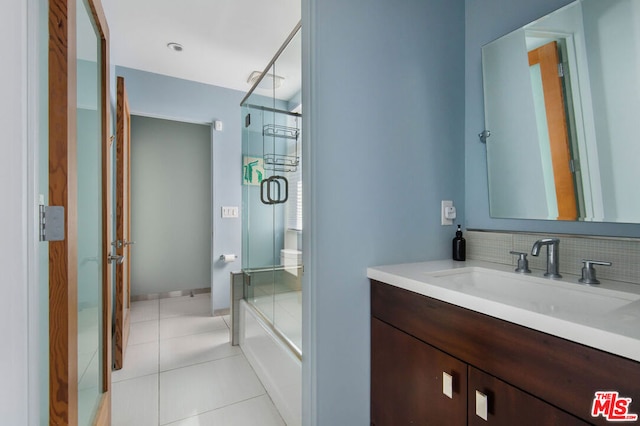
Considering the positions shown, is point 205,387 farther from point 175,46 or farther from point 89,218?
point 175,46

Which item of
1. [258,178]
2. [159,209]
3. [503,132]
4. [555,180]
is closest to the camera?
[555,180]

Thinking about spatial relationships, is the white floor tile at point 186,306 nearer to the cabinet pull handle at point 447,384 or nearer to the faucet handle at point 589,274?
the cabinet pull handle at point 447,384

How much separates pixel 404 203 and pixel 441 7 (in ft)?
3.48

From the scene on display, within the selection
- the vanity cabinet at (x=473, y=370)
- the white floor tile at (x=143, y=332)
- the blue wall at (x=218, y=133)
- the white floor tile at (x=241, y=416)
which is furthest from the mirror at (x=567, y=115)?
the white floor tile at (x=143, y=332)

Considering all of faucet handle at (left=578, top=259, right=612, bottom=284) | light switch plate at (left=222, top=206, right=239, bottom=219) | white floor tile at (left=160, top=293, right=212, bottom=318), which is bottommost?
white floor tile at (left=160, top=293, right=212, bottom=318)

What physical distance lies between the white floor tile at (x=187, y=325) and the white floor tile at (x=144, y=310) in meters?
0.22

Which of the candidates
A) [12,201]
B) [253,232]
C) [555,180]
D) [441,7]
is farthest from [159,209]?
[555,180]

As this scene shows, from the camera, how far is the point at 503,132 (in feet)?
4.62

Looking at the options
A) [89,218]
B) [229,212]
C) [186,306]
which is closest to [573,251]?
[89,218]

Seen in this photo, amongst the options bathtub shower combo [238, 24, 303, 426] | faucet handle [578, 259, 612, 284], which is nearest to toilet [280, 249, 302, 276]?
bathtub shower combo [238, 24, 303, 426]

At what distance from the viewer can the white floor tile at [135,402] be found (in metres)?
1.66

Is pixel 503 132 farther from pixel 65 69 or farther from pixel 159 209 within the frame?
pixel 159 209

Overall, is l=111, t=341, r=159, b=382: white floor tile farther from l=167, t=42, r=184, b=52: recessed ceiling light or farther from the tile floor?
l=167, t=42, r=184, b=52: recessed ceiling light

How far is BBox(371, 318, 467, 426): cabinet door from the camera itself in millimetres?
935
